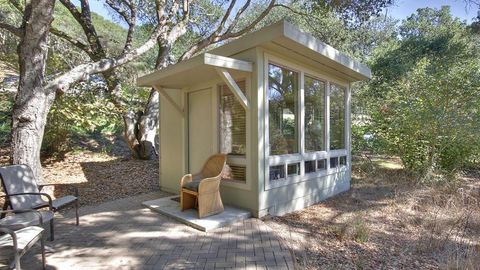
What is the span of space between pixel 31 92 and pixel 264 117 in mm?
3857

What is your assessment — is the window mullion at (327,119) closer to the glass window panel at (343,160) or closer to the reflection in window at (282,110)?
the glass window panel at (343,160)

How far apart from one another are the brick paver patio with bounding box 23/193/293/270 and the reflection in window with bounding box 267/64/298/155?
1.31 meters

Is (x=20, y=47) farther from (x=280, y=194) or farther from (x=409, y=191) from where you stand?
(x=409, y=191)

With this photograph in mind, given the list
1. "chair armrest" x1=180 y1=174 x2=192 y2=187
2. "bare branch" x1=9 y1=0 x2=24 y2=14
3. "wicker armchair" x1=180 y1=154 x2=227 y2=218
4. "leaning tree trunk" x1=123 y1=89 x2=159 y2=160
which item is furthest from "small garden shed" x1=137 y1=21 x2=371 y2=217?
"bare branch" x1=9 y1=0 x2=24 y2=14

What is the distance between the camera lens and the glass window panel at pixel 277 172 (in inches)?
180

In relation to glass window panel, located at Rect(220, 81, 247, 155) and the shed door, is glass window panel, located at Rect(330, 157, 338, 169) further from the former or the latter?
the shed door

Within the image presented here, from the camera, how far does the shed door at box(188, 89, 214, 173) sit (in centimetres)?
527

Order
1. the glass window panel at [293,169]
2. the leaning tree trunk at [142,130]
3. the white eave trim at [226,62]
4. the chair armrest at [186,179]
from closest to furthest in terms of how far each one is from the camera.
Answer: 1. the white eave trim at [226,62]
2. the chair armrest at [186,179]
3. the glass window panel at [293,169]
4. the leaning tree trunk at [142,130]

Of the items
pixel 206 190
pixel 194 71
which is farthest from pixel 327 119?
pixel 206 190

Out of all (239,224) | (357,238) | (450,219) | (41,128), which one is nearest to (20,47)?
(41,128)

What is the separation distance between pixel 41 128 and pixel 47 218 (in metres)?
2.53

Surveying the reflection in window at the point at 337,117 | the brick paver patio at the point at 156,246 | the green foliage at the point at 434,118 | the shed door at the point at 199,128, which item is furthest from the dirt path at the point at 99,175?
the green foliage at the point at 434,118

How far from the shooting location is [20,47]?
16.3 feet

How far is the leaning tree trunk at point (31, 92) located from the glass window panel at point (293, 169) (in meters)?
4.17
